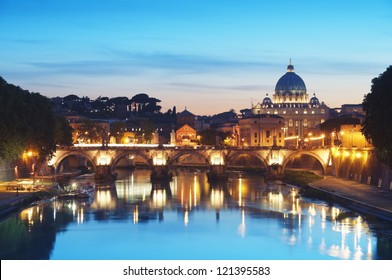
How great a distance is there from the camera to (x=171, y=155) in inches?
3548

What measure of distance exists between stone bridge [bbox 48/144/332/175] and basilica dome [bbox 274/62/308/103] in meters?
97.8

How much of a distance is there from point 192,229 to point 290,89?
14400 centimetres

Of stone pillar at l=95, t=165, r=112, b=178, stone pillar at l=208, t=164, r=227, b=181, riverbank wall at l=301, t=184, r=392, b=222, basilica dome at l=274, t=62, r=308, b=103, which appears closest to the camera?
riverbank wall at l=301, t=184, r=392, b=222

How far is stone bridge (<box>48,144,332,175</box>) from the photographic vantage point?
3361 inches

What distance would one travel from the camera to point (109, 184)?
255ft

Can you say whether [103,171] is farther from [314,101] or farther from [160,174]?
[314,101]

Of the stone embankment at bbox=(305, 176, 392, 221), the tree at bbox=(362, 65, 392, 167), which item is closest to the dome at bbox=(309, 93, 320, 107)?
the stone embankment at bbox=(305, 176, 392, 221)

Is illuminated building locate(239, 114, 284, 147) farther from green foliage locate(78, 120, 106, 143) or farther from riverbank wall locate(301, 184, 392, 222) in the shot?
riverbank wall locate(301, 184, 392, 222)

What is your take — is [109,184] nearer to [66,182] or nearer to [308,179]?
[66,182]

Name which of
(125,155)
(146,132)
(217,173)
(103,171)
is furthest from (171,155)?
(146,132)

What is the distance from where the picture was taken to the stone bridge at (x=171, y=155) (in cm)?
8538

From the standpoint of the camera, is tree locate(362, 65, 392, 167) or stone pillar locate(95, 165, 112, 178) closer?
tree locate(362, 65, 392, 167)
